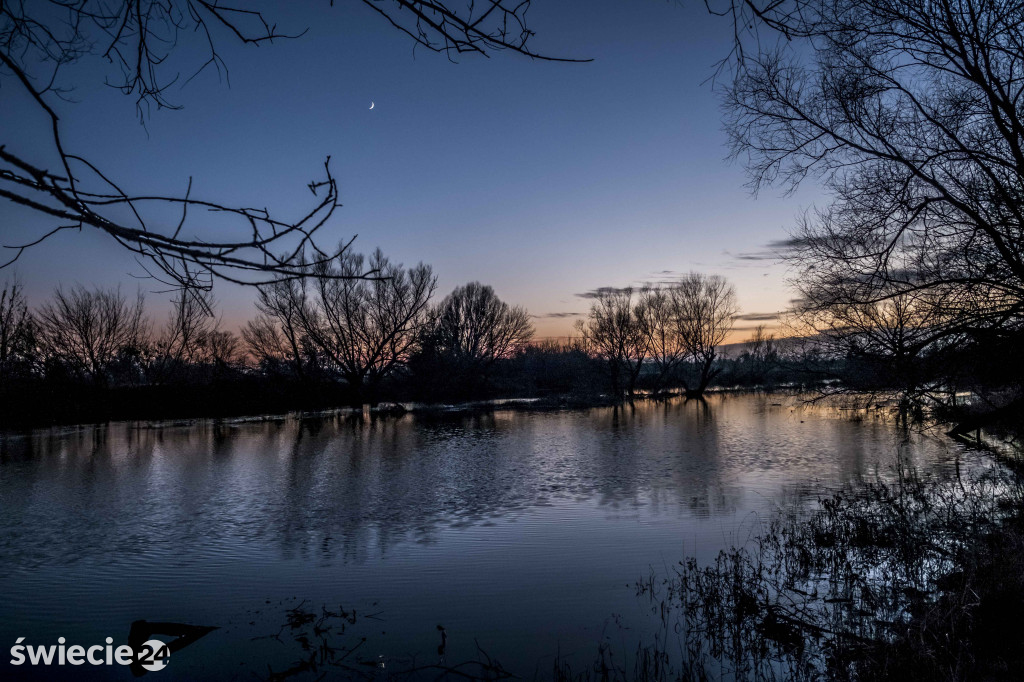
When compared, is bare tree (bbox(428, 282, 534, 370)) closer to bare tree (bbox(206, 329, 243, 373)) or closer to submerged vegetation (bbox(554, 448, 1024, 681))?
bare tree (bbox(206, 329, 243, 373))

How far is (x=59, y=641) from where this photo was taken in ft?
18.3

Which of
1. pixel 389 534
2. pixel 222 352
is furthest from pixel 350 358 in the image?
pixel 389 534

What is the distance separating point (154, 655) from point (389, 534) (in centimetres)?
375

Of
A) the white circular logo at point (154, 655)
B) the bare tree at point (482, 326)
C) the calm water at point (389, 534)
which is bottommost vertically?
the white circular logo at point (154, 655)

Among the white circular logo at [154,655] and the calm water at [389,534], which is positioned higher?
the calm water at [389,534]

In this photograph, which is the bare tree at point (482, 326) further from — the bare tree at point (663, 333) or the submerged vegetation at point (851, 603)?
the submerged vegetation at point (851, 603)

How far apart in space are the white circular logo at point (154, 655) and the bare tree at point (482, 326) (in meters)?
46.2

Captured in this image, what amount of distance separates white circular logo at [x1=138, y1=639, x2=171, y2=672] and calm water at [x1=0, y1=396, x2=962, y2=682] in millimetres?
177

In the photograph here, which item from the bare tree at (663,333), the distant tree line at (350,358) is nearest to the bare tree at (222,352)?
the distant tree line at (350,358)

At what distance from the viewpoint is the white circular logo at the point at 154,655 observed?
5.18 meters

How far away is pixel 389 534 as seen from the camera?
8.88m

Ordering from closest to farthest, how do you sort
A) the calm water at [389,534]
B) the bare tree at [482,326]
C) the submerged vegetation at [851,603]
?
the submerged vegetation at [851,603]
the calm water at [389,534]
the bare tree at [482,326]

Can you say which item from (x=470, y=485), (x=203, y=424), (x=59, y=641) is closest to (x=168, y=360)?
(x=203, y=424)

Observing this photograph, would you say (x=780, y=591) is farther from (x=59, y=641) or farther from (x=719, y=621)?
(x=59, y=641)
